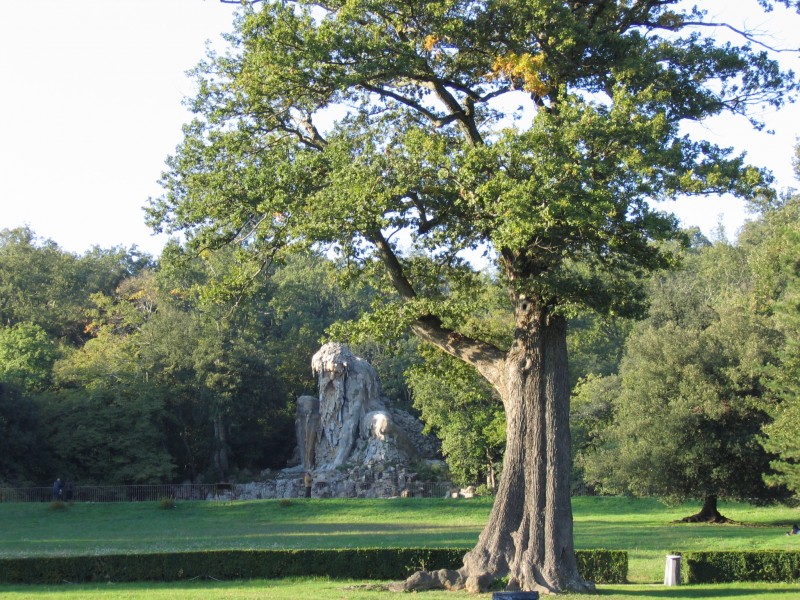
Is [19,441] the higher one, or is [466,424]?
[466,424]

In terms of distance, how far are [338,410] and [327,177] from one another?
36932 mm

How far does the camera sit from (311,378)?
209 ft

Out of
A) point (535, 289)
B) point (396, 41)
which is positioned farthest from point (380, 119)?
point (535, 289)

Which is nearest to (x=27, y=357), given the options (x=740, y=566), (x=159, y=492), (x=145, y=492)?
(x=145, y=492)

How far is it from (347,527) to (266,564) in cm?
1619

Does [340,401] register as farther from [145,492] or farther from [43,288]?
[43,288]

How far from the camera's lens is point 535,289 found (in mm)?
17609

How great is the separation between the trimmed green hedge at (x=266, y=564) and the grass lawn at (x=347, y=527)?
3.00 m

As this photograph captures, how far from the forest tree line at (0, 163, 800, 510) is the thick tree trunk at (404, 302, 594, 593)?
276 cm

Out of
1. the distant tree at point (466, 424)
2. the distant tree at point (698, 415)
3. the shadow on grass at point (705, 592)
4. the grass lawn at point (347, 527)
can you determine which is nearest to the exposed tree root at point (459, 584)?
the shadow on grass at point (705, 592)

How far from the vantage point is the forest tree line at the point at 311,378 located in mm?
27609

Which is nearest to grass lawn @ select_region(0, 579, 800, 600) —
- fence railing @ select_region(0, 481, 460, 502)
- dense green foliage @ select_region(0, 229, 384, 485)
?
dense green foliage @ select_region(0, 229, 384, 485)

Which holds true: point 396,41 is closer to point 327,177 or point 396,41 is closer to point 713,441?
point 327,177

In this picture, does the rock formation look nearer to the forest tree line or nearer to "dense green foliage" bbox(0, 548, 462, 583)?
the forest tree line
